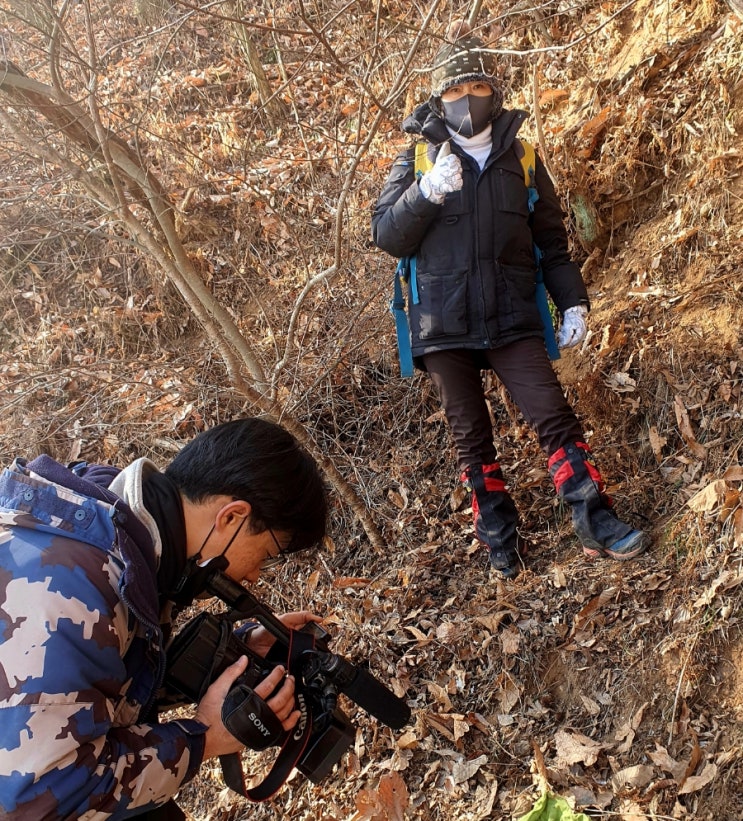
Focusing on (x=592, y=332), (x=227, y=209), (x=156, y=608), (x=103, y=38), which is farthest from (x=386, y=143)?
(x=156, y=608)

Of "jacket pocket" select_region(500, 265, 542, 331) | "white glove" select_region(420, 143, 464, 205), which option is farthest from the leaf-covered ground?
"jacket pocket" select_region(500, 265, 542, 331)

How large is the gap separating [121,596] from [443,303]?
2201 mm

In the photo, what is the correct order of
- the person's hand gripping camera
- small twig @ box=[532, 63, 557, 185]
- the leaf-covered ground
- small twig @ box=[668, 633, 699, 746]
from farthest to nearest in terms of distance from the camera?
small twig @ box=[532, 63, 557, 185] < the leaf-covered ground < small twig @ box=[668, 633, 699, 746] < the person's hand gripping camera

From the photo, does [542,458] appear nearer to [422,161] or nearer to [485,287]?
[485,287]

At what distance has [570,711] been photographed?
3008 millimetres

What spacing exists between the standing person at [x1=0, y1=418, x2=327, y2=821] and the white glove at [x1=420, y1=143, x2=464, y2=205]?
156cm

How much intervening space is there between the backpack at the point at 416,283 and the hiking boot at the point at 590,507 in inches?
24.9

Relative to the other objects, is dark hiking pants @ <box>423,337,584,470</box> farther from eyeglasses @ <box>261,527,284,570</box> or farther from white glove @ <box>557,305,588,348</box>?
eyeglasses @ <box>261,527,284,570</box>

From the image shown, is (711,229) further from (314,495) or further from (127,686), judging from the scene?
(127,686)

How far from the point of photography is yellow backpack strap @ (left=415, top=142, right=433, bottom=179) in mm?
3635

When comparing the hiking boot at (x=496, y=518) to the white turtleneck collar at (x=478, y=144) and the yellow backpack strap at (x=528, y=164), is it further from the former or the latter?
the white turtleneck collar at (x=478, y=144)

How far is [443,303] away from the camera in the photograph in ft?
11.7

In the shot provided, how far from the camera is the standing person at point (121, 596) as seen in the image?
1744 mm

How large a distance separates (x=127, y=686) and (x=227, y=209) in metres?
5.42
